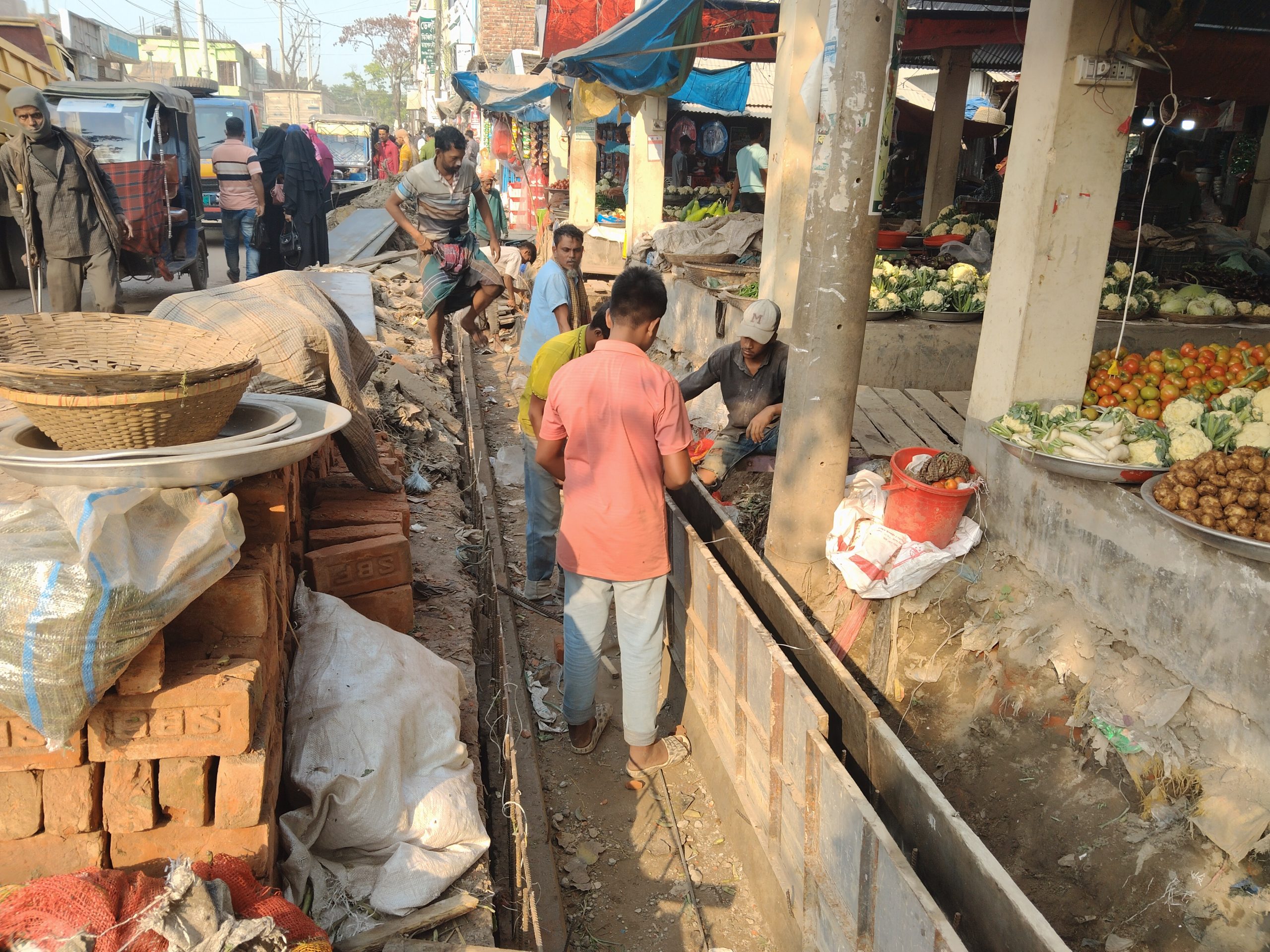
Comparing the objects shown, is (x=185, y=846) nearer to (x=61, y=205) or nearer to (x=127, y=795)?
(x=127, y=795)

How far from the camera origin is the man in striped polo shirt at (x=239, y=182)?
36.8 ft

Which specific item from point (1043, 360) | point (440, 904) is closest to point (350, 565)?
point (440, 904)

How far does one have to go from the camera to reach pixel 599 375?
3822mm

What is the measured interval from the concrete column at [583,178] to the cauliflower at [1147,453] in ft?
41.7

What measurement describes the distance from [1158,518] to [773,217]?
183 inches

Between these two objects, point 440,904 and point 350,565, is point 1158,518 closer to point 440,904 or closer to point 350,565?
point 440,904

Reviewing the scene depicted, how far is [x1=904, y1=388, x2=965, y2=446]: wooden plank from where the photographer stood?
6246mm

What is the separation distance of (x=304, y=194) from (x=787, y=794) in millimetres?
12431

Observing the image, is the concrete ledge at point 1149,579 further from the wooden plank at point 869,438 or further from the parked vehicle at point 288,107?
the parked vehicle at point 288,107

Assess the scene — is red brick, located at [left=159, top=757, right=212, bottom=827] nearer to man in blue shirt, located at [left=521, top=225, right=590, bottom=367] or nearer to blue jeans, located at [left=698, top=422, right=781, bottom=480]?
blue jeans, located at [left=698, top=422, right=781, bottom=480]

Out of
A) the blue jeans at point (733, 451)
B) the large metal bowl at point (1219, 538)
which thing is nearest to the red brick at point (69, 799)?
the large metal bowl at point (1219, 538)

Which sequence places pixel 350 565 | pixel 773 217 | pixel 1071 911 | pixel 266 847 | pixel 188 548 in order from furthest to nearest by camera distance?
pixel 773 217, pixel 350 565, pixel 1071 911, pixel 266 847, pixel 188 548

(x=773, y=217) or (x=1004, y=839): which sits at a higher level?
(x=773, y=217)

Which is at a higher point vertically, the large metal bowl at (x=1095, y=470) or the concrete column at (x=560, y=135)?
the concrete column at (x=560, y=135)
